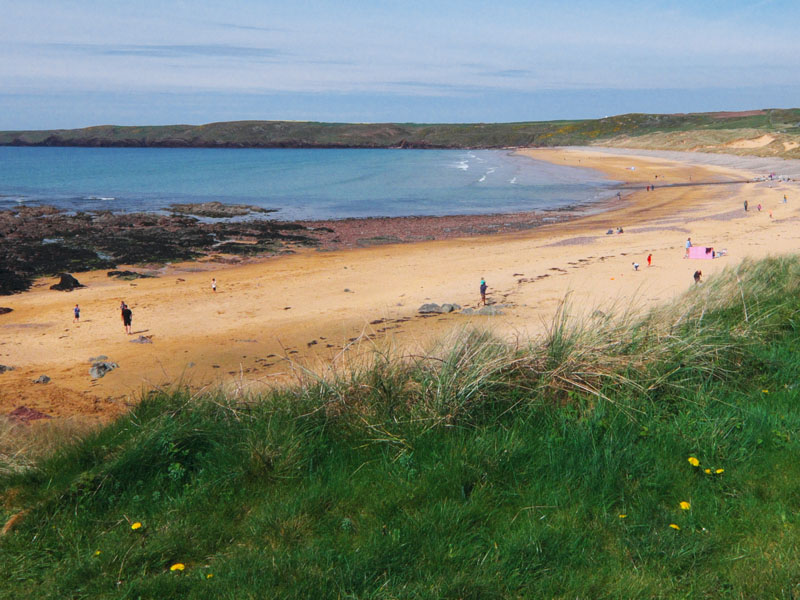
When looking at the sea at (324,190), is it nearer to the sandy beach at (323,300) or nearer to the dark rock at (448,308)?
the sandy beach at (323,300)

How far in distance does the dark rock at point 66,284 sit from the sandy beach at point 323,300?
0.44 meters

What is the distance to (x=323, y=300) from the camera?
18.2m

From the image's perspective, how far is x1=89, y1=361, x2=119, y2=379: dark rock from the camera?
12.3 metres

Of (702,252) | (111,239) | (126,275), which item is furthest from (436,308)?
(111,239)

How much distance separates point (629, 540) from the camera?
134 inches

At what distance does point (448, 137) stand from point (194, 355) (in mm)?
180929

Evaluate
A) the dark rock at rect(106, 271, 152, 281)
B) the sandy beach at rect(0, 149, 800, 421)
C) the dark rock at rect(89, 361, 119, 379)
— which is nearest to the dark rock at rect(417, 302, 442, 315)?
the sandy beach at rect(0, 149, 800, 421)

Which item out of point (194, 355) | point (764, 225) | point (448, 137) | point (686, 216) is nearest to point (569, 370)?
point (194, 355)

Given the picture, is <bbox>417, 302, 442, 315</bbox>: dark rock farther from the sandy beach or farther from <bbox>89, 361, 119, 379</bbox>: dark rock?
<bbox>89, 361, 119, 379</bbox>: dark rock

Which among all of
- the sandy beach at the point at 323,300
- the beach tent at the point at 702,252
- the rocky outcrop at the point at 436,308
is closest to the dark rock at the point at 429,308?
the rocky outcrop at the point at 436,308

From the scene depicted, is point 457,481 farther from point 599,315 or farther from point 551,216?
point 551,216

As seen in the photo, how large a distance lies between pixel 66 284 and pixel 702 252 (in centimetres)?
2200

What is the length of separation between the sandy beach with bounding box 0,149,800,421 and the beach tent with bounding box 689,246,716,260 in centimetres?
62

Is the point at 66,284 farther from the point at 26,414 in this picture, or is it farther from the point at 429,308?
the point at 429,308
